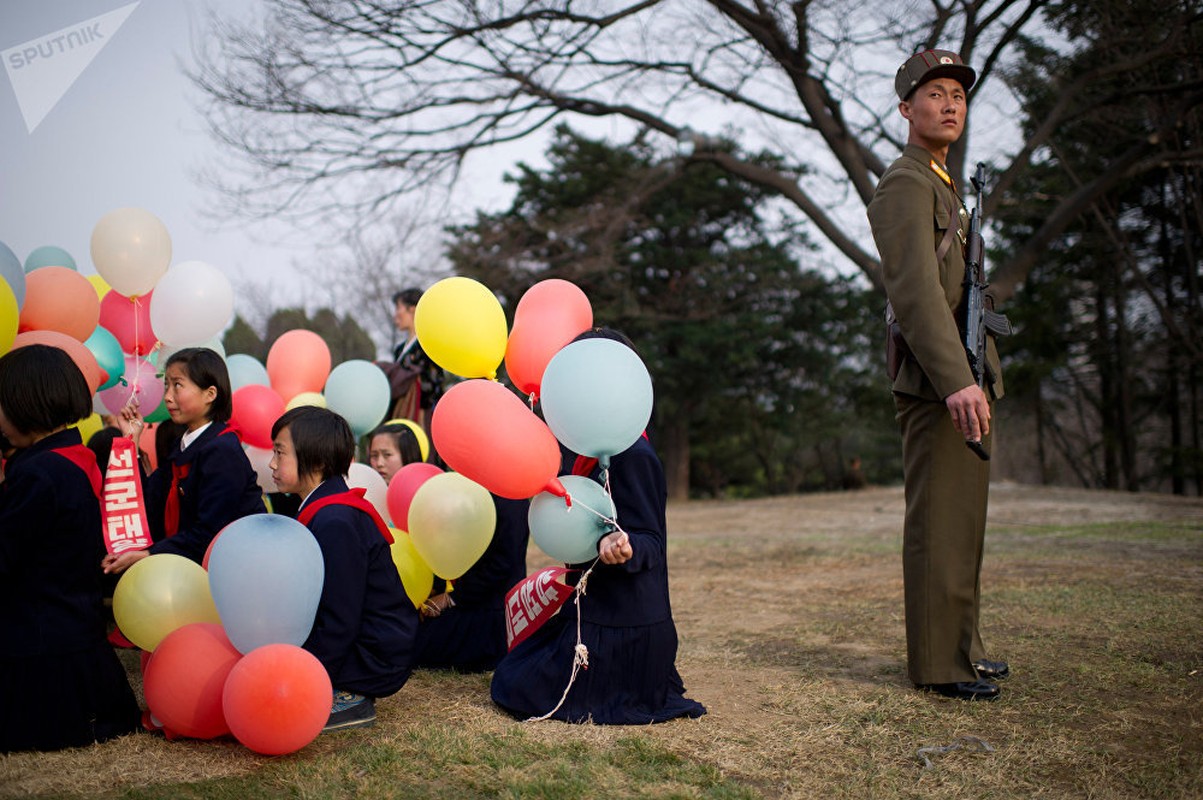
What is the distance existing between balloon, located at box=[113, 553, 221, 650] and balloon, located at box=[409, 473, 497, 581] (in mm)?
815

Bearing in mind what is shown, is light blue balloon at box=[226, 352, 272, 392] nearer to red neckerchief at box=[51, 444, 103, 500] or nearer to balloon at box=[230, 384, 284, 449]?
balloon at box=[230, 384, 284, 449]

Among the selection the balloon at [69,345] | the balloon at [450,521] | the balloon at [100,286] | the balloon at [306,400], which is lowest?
the balloon at [450,521]

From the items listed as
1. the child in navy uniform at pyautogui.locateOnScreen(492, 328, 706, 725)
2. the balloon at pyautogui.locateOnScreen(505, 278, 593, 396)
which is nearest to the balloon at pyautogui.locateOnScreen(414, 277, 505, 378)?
the balloon at pyautogui.locateOnScreen(505, 278, 593, 396)

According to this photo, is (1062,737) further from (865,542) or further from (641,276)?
(641,276)

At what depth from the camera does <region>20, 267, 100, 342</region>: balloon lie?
3.55 metres

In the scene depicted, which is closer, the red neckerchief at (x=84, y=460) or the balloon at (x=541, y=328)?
the red neckerchief at (x=84, y=460)

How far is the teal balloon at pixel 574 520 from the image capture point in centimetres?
262

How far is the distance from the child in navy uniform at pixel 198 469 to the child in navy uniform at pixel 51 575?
0.38 meters

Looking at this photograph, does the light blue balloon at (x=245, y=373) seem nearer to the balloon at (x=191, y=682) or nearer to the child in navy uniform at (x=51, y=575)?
the child in navy uniform at (x=51, y=575)

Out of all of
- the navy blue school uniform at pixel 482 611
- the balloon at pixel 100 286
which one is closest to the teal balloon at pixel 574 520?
the navy blue school uniform at pixel 482 611

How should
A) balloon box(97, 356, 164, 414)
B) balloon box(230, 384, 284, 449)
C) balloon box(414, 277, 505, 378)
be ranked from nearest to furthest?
balloon box(414, 277, 505, 378)
balloon box(230, 384, 284, 449)
balloon box(97, 356, 164, 414)

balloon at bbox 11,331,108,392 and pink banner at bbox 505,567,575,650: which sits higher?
balloon at bbox 11,331,108,392

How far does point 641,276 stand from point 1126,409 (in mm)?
8425

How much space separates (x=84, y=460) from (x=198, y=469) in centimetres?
53
